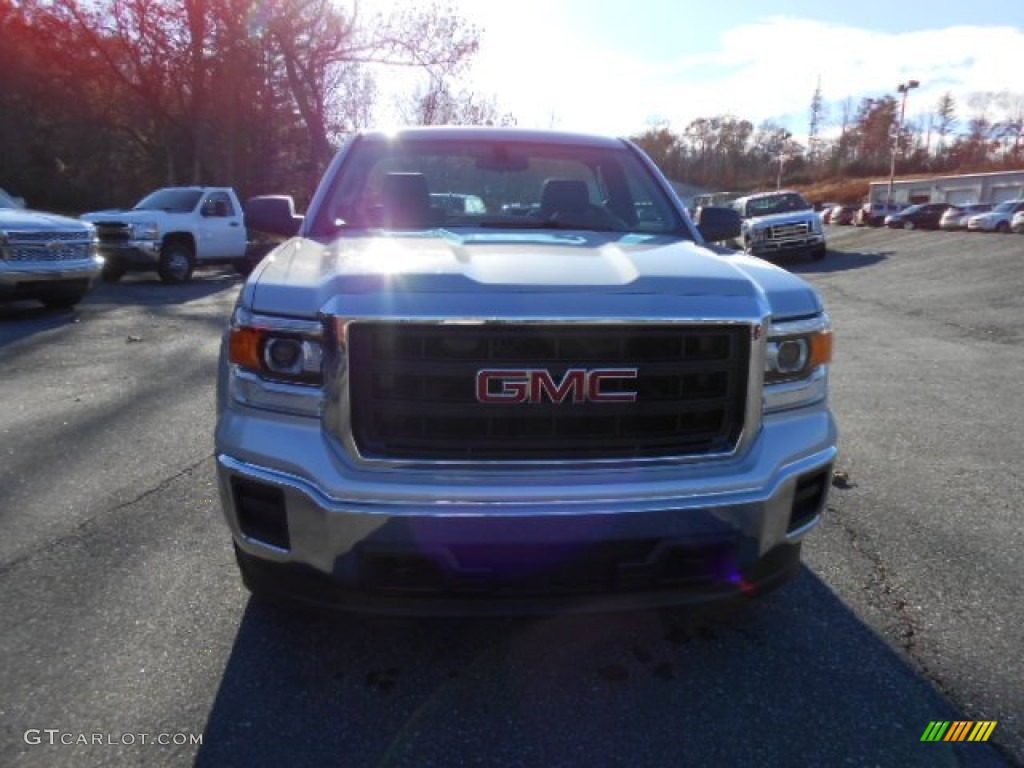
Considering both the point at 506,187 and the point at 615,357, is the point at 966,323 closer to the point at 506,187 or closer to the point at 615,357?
the point at 506,187

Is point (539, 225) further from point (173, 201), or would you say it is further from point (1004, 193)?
point (1004, 193)

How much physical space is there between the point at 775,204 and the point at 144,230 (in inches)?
698

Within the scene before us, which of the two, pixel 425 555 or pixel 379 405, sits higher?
pixel 379 405

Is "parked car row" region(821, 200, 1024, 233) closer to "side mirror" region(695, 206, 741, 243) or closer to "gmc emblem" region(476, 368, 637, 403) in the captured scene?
"side mirror" region(695, 206, 741, 243)

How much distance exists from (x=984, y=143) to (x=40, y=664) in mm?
109062

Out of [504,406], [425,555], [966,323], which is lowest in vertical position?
[966,323]

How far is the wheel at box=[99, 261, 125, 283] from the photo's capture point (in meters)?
15.1

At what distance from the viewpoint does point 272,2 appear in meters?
25.3

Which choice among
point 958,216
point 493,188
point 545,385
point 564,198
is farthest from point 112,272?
point 958,216

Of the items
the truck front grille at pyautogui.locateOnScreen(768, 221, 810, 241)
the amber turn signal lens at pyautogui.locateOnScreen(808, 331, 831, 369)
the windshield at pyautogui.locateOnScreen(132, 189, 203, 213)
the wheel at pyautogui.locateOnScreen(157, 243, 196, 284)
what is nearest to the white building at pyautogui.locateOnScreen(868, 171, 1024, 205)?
the truck front grille at pyautogui.locateOnScreen(768, 221, 810, 241)

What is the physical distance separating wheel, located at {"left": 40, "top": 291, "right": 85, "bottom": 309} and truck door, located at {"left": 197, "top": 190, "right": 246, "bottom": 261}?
500 cm

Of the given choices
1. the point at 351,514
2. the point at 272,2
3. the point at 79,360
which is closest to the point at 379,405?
the point at 351,514

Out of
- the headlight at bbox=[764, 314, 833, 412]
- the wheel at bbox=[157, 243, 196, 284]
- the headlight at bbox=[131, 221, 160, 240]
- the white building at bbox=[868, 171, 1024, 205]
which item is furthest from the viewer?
the white building at bbox=[868, 171, 1024, 205]

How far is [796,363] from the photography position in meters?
2.59
